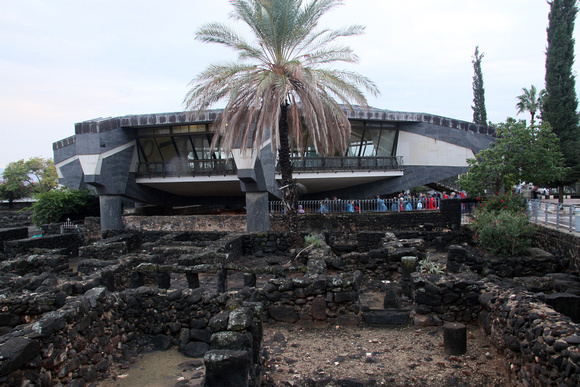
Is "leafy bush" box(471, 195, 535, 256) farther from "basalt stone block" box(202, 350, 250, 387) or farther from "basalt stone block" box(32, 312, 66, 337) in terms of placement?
"basalt stone block" box(32, 312, 66, 337)

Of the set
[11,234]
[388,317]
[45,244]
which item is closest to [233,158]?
[45,244]

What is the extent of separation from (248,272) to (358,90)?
8.58 meters

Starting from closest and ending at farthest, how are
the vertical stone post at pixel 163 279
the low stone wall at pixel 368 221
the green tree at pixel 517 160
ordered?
the vertical stone post at pixel 163 279 → the green tree at pixel 517 160 → the low stone wall at pixel 368 221

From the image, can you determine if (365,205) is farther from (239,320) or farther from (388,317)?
(239,320)

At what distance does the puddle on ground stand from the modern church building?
18680mm

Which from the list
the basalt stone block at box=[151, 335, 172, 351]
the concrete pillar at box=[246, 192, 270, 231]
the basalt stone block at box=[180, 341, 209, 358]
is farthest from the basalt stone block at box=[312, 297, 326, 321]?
the concrete pillar at box=[246, 192, 270, 231]

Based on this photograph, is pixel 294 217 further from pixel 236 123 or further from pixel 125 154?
pixel 125 154

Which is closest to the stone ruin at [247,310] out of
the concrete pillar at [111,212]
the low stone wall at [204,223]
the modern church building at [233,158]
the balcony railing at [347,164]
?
the low stone wall at [204,223]

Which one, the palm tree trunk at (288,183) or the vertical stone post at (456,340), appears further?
the palm tree trunk at (288,183)

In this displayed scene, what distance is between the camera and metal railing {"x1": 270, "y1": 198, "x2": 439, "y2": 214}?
23656 mm

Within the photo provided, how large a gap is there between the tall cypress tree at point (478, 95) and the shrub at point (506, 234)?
107 feet

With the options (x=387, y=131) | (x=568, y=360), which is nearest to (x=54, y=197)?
(x=387, y=131)

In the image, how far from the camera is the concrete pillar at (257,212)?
2192 cm

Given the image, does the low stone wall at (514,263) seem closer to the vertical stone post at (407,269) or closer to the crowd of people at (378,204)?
the vertical stone post at (407,269)
